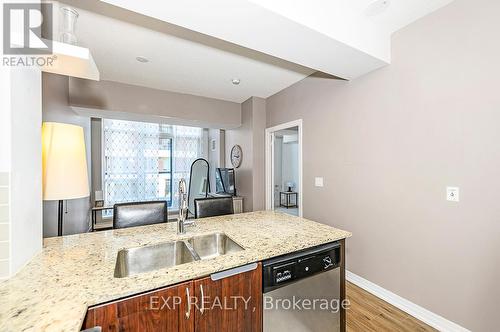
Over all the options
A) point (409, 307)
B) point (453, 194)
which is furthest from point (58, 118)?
point (409, 307)

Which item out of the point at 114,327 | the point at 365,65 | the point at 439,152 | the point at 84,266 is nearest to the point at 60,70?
the point at 84,266

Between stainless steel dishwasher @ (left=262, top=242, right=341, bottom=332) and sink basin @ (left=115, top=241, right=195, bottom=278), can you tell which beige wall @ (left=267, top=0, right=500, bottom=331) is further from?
sink basin @ (left=115, top=241, right=195, bottom=278)

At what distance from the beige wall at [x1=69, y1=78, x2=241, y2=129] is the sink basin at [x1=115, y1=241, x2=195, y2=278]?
2.67 meters

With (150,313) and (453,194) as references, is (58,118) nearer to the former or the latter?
(150,313)

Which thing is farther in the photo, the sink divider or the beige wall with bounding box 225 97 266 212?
the beige wall with bounding box 225 97 266 212

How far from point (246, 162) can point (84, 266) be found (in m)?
3.08

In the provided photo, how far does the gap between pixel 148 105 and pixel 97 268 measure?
294cm

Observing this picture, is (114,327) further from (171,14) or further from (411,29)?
(411,29)

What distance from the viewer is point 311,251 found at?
51.7 inches

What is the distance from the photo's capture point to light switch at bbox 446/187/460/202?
1.60m

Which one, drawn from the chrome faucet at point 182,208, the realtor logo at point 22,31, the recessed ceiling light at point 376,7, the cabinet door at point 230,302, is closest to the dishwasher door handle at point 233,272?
the cabinet door at point 230,302

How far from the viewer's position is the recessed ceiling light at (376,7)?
1621 millimetres

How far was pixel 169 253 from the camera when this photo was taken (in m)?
1.34

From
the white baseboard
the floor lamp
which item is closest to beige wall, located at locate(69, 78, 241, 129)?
the floor lamp
